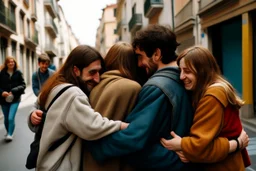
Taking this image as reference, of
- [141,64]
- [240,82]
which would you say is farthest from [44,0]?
[141,64]

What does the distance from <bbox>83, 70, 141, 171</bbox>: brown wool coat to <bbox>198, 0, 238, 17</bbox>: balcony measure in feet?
30.0

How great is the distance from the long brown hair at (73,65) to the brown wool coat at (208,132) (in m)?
0.74

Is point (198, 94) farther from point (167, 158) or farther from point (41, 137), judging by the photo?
point (41, 137)

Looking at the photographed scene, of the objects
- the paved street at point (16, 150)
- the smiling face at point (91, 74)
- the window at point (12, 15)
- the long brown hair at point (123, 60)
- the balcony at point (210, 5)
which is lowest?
the paved street at point (16, 150)

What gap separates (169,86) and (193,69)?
0.56 feet

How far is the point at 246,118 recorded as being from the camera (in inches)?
345

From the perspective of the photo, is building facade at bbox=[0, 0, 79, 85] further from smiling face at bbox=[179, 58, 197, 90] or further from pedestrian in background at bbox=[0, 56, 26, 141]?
smiling face at bbox=[179, 58, 197, 90]

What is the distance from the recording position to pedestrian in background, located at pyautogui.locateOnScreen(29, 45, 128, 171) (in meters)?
1.71

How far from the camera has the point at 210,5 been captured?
11.4 m

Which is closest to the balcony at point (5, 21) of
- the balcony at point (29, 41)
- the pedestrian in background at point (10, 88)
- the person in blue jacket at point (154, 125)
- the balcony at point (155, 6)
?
the balcony at point (29, 41)

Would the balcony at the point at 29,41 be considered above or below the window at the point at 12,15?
below

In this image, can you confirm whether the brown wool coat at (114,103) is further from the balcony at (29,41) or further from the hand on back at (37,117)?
the balcony at (29,41)

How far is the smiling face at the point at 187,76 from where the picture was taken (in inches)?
69.7

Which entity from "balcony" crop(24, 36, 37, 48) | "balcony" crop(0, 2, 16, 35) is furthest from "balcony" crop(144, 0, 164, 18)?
"balcony" crop(24, 36, 37, 48)
